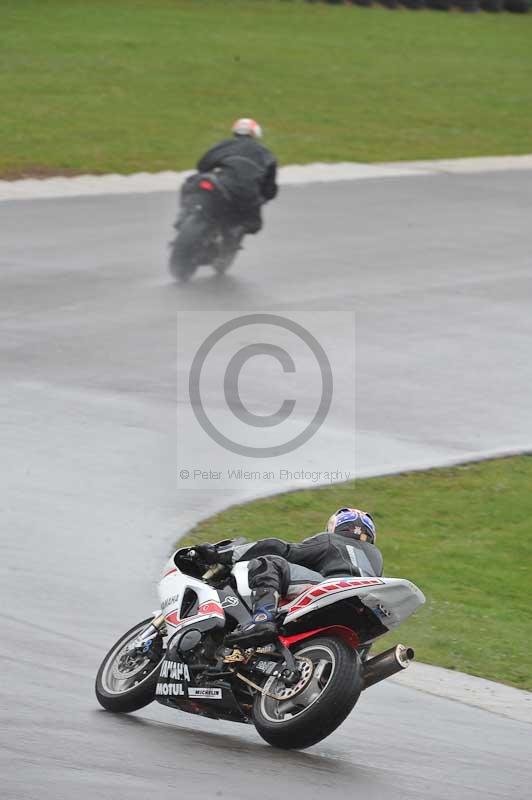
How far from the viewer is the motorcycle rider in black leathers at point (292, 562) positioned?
274 inches

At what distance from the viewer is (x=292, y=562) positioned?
7.36 m

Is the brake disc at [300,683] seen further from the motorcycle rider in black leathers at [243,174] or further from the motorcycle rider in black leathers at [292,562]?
the motorcycle rider in black leathers at [243,174]

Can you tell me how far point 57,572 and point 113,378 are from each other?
496 cm

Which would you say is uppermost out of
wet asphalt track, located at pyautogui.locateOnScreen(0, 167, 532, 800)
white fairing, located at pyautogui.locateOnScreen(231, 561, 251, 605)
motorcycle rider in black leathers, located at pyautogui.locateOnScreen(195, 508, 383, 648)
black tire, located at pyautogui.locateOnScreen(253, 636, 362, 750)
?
motorcycle rider in black leathers, located at pyautogui.locateOnScreen(195, 508, 383, 648)

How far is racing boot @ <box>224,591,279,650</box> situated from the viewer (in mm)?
6867

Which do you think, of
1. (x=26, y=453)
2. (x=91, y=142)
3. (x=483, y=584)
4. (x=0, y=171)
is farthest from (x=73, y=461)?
(x=91, y=142)

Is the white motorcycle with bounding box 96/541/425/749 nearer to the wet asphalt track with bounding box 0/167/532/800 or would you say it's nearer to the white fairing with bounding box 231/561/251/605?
the white fairing with bounding box 231/561/251/605

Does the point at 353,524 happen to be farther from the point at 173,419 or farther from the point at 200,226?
the point at 200,226

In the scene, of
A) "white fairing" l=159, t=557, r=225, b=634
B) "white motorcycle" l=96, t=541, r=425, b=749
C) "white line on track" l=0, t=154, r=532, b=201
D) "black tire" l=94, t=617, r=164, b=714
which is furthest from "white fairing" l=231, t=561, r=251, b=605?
"white line on track" l=0, t=154, r=532, b=201

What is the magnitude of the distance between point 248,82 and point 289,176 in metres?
9.29

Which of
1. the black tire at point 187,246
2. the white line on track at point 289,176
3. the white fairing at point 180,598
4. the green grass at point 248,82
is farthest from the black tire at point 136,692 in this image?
the green grass at point 248,82

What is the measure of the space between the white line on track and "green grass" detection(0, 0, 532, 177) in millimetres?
600

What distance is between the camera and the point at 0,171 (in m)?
23.8

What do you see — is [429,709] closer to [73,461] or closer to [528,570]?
[528,570]
